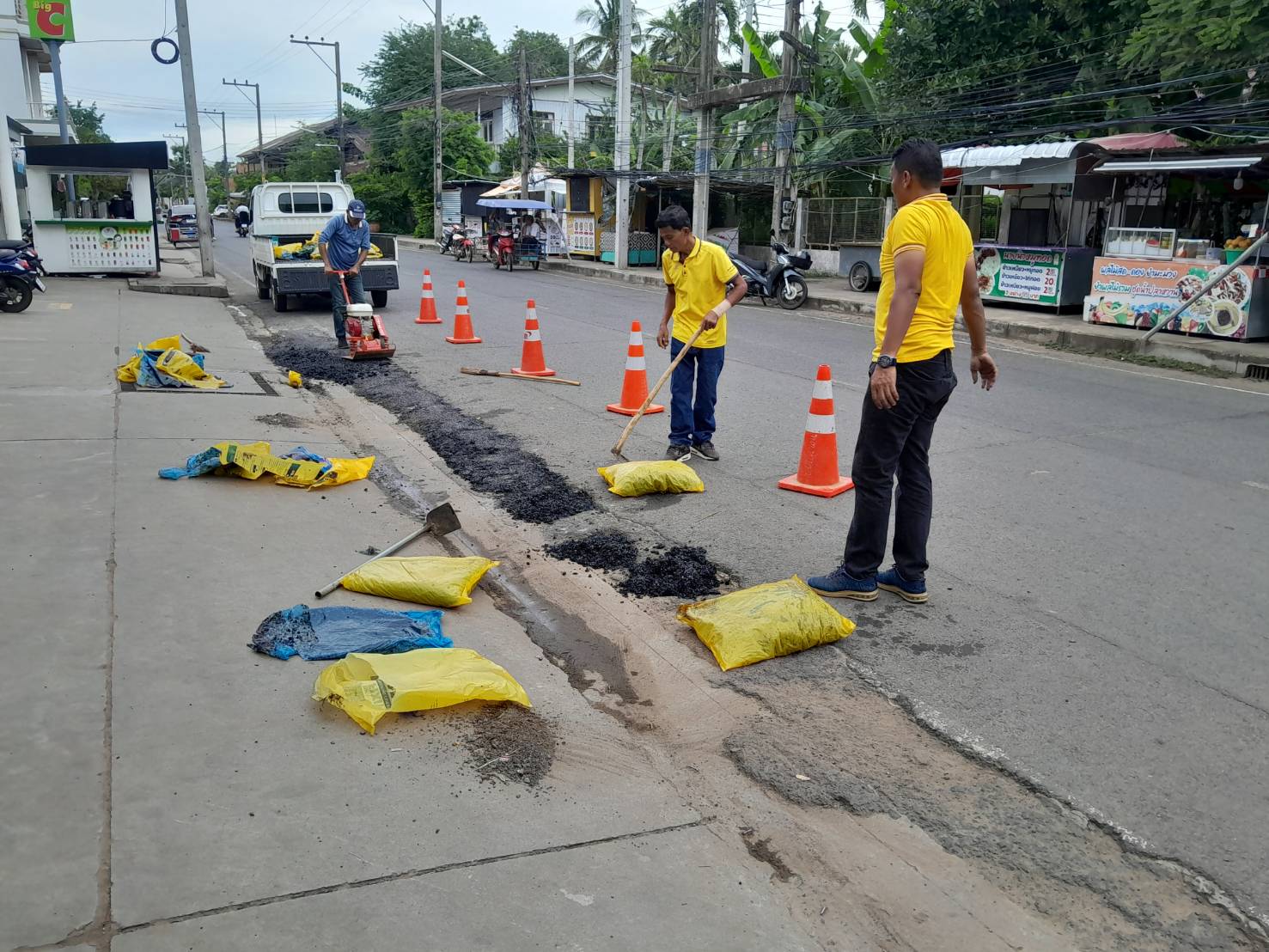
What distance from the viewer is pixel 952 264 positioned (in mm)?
4195

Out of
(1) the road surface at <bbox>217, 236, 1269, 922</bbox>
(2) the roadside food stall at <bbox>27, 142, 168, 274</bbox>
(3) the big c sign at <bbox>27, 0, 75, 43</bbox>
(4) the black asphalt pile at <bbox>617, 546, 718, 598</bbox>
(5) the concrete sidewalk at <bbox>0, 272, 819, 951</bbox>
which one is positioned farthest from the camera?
(3) the big c sign at <bbox>27, 0, 75, 43</bbox>

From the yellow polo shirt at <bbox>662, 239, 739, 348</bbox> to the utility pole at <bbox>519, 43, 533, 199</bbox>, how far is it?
28417mm

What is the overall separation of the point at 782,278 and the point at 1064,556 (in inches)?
599

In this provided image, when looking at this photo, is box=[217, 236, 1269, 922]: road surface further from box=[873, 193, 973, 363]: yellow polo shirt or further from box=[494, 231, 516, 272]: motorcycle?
box=[494, 231, 516, 272]: motorcycle

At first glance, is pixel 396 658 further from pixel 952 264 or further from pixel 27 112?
pixel 27 112

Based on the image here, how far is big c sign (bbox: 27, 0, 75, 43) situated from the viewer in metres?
24.4

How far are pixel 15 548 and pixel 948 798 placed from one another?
14.2 ft

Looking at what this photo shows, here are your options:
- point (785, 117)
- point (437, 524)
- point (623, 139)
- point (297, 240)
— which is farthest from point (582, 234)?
point (437, 524)

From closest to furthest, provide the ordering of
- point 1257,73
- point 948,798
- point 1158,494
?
point 948,798
point 1158,494
point 1257,73

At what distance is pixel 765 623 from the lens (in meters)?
4.04

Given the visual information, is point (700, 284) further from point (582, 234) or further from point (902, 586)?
point (582, 234)

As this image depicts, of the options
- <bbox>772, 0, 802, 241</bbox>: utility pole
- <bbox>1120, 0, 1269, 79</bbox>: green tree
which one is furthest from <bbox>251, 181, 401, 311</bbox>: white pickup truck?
<bbox>1120, 0, 1269, 79</bbox>: green tree

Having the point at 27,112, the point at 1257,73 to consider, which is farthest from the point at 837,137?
the point at 27,112

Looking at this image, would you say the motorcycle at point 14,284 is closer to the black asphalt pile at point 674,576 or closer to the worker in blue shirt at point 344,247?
the worker in blue shirt at point 344,247
